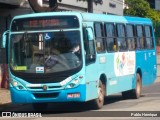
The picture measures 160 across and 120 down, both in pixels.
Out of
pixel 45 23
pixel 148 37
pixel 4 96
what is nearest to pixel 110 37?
pixel 45 23

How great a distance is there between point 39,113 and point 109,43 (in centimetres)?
327

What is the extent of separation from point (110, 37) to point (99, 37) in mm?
1068

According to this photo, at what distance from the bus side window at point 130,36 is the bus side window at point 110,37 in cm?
140

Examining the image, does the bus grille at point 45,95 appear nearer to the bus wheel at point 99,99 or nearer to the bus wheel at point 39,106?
the bus wheel at point 99,99

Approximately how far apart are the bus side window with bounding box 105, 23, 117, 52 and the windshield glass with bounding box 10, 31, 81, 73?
230cm

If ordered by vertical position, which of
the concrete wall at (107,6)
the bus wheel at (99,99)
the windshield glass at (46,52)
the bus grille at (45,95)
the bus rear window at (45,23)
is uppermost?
the concrete wall at (107,6)

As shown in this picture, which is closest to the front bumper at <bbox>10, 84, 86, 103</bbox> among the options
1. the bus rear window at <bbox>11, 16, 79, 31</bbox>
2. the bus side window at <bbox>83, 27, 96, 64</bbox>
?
the bus side window at <bbox>83, 27, 96, 64</bbox>

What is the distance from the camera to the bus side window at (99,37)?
16.7 metres

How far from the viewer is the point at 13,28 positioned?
16.1 metres

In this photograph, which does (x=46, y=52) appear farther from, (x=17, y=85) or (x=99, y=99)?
(x=99, y=99)

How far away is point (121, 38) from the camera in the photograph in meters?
18.9

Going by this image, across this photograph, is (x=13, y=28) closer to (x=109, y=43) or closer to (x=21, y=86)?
(x=21, y=86)

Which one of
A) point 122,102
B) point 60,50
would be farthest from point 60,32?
point 122,102

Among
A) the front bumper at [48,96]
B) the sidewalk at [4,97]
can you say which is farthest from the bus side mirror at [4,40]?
the sidewalk at [4,97]
